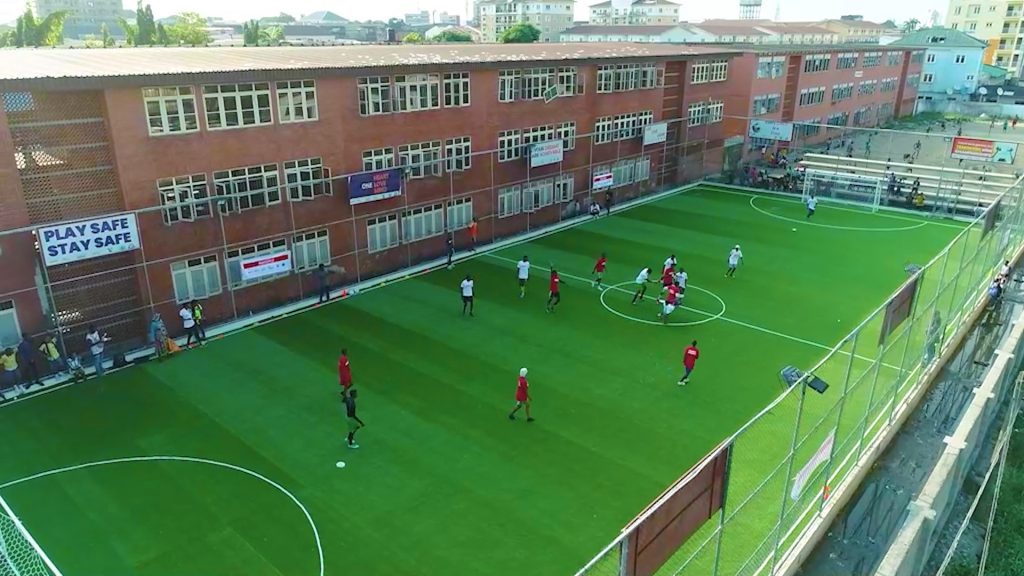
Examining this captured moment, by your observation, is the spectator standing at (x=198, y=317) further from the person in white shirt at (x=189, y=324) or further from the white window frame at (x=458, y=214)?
the white window frame at (x=458, y=214)

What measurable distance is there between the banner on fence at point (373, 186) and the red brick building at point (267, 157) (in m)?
0.39

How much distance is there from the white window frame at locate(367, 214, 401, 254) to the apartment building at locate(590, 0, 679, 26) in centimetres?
14058

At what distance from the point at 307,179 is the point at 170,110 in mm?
5227

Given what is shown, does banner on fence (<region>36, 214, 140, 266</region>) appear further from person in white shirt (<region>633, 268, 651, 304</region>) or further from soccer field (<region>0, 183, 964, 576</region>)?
person in white shirt (<region>633, 268, 651, 304</region>)

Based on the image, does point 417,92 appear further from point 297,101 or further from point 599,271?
point 599,271

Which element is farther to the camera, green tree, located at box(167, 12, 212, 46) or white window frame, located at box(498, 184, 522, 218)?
green tree, located at box(167, 12, 212, 46)

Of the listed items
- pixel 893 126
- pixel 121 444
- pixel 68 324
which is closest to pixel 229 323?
pixel 68 324

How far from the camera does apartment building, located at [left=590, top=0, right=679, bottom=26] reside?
6353 inches

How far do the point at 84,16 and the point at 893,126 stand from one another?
191 m

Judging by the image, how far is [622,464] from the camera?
1603 cm

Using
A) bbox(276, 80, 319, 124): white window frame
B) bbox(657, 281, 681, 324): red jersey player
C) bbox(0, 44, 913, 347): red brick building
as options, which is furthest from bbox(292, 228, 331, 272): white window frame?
bbox(657, 281, 681, 324): red jersey player

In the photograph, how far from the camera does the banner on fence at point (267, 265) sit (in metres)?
23.9

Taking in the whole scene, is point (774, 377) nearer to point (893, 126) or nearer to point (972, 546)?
point (972, 546)

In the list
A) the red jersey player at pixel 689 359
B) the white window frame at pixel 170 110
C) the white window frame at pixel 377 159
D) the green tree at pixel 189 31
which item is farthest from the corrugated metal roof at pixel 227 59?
the green tree at pixel 189 31
